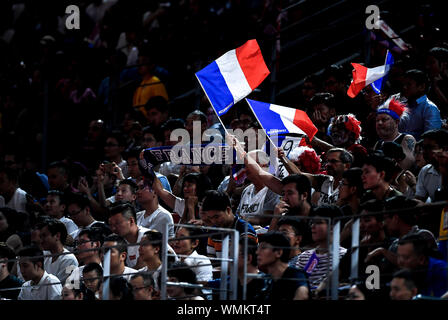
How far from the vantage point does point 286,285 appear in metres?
6.64

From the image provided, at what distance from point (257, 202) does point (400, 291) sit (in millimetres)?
3287

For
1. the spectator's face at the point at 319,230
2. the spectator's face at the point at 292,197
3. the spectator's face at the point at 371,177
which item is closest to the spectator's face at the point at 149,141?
the spectator's face at the point at 292,197

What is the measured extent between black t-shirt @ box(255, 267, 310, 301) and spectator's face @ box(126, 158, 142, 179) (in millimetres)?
4512

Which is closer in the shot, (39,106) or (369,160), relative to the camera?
(369,160)

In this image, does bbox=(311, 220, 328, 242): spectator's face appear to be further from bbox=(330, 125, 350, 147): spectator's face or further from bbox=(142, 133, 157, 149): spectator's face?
bbox=(142, 133, 157, 149): spectator's face

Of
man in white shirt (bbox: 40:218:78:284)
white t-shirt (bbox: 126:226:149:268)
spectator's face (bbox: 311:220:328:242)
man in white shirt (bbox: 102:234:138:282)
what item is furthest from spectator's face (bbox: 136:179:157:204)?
spectator's face (bbox: 311:220:328:242)

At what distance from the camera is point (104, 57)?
15367 millimetres

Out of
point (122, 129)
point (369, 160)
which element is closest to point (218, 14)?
point (122, 129)

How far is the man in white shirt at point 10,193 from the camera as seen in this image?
11.9m

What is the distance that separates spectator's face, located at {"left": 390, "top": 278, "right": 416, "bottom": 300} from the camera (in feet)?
19.4

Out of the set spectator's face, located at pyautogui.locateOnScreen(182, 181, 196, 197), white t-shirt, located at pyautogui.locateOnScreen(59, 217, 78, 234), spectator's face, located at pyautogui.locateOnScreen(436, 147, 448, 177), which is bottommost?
white t-shirt, located at pyautogui.locateOnScreen(59, 217, 78, 234)
